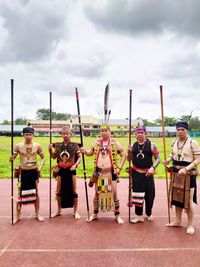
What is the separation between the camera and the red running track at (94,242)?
3568mm

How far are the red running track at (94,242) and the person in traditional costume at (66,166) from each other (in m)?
0.41

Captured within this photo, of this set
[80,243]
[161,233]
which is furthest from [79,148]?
[161,233]

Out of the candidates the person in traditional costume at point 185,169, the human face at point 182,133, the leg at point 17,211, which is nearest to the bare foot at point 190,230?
the person in traditional costume at point 185,169

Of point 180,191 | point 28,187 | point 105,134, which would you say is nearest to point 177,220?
point 180,191

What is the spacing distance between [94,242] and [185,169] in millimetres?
1943

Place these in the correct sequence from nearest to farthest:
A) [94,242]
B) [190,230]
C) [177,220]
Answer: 1. [94,242]
2. [190,230]
3. [177,220]

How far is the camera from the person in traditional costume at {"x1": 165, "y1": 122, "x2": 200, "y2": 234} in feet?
14.8

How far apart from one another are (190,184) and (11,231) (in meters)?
3.30

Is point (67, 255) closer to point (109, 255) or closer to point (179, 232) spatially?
point (109, 255)

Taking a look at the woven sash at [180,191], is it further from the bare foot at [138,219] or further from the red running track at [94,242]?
the bare foot at [138,219]

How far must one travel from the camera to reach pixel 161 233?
4.57 metres

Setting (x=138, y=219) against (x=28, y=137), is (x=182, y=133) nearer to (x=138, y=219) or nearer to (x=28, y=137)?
(x=138, y=219)

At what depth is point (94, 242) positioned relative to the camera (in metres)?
4.16

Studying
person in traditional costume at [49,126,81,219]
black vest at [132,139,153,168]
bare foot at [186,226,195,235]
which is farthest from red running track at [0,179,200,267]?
black vest at [132,139,153,168]
